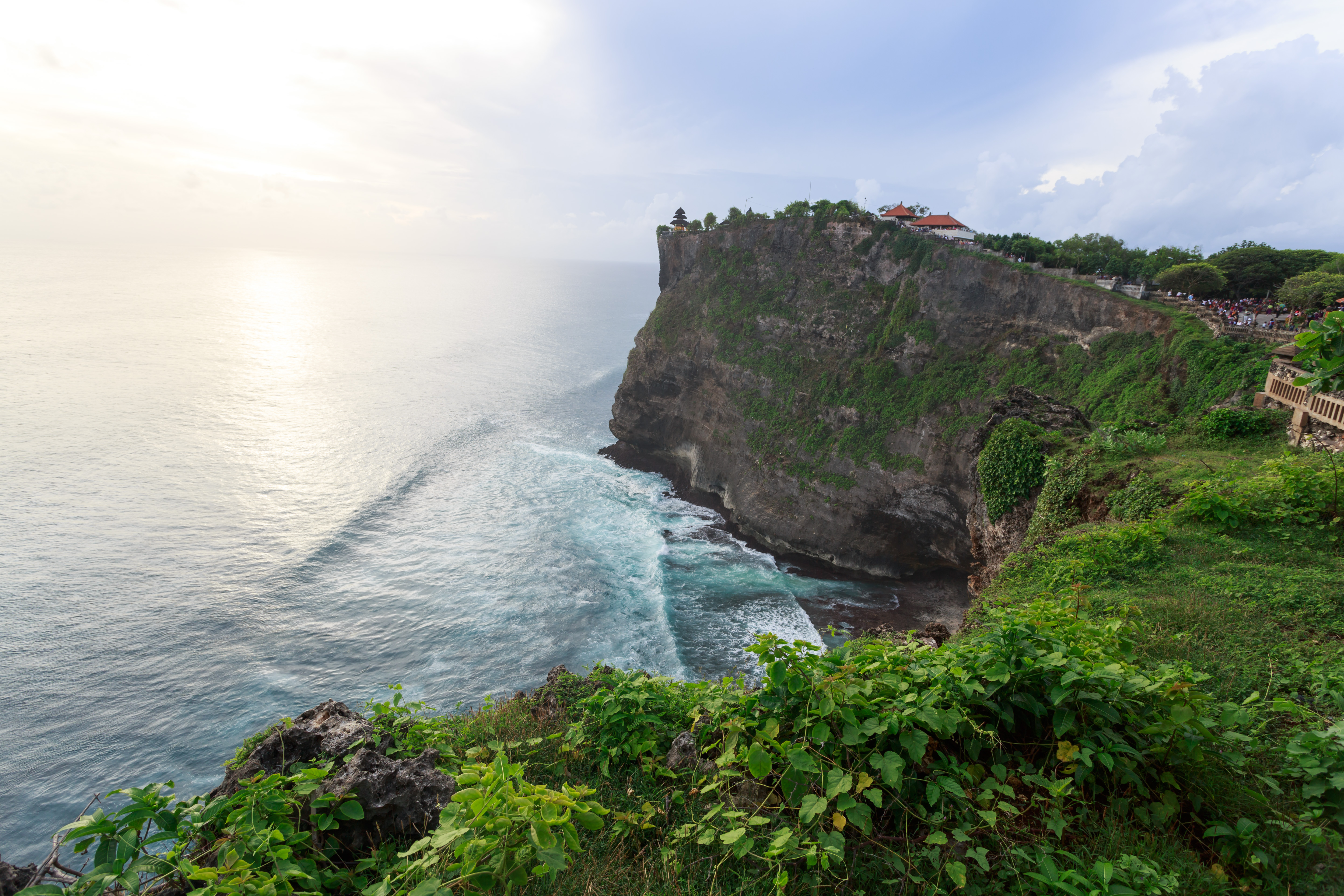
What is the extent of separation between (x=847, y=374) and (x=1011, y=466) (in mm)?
22366

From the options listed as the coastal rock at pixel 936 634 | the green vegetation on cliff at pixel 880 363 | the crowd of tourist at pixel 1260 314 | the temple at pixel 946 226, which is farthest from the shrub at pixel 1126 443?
the temple at pixel 946 226

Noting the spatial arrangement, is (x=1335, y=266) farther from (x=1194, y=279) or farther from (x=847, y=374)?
(x=847, y=374)

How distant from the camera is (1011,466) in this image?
72.8ft

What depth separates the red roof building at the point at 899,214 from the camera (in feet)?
169

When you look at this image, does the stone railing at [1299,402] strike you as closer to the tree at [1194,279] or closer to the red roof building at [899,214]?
the tree at [1194,279]

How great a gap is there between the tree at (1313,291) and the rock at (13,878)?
4391 centimetres

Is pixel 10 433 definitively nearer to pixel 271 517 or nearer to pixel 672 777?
pixel 271 517

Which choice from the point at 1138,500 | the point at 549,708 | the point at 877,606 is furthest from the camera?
the point at 877,606

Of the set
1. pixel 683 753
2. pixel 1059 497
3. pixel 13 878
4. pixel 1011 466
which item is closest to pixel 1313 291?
pixel 1011 466

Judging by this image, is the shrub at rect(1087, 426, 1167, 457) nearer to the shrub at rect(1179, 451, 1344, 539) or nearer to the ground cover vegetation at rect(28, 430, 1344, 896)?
the shrub at rect(1179, 451, 1344, 539)

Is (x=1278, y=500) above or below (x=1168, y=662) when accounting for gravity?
above

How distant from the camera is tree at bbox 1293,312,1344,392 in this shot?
5238mm

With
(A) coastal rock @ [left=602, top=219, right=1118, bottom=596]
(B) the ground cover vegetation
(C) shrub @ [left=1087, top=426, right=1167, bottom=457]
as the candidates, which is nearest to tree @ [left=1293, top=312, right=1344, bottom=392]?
(B) the ground cover vegetation

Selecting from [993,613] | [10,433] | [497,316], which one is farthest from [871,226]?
[497,316]
